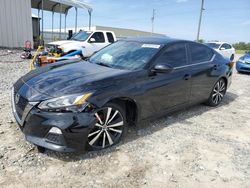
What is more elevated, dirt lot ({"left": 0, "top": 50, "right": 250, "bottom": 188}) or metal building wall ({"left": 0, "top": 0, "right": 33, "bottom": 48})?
metal building wall ({"left": 0, "top": 0, "right": 33, "bottom": 48})

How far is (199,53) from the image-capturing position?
15.5 feet

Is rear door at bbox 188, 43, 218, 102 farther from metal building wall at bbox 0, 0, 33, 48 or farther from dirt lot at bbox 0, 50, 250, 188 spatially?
metal building wall at bbox 0, 0, 33, 48

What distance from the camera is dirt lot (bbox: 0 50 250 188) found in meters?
2.52

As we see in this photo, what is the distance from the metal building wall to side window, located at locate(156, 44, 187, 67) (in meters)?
14.3

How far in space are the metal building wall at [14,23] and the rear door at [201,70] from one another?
14272 millimetres

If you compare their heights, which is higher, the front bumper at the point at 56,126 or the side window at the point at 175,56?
the side window at the point at 175,56

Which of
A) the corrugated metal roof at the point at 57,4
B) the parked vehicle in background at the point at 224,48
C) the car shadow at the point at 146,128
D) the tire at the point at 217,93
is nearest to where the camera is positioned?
the car shadow at the point at 146,128

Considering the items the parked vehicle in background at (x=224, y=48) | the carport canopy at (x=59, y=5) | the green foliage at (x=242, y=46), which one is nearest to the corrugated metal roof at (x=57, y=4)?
the carport canopy at (x=59, y=5)

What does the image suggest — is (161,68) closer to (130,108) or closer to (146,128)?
(130,108)

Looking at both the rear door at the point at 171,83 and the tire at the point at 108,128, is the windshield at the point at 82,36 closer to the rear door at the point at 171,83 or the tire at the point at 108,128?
the rear door at the point at 171,83

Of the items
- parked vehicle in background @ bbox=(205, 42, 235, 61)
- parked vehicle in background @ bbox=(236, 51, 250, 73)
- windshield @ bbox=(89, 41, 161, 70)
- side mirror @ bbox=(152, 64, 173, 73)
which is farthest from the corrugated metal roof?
side mirror @ bbox=(152, 64, 173, 73)

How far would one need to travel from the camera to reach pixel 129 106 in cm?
343

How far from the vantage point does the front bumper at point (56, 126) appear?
2.61 m

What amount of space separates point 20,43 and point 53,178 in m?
15.7
